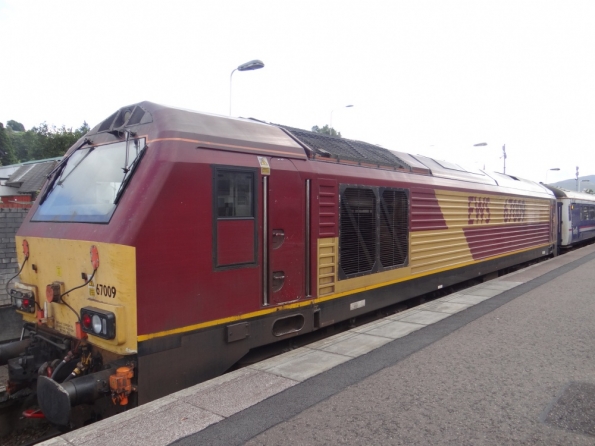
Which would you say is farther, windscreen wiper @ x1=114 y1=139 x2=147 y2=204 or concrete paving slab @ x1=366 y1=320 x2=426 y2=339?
concrete paving slab @ x1=366 y1=320 x2=426 y2=339

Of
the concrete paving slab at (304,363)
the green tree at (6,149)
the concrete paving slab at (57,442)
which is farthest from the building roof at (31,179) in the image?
the green tree at (6,149)

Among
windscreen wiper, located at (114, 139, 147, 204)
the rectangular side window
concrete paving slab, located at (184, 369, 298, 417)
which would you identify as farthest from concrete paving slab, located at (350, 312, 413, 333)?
windscreen wiper, located at (114, 139, 147, 204)

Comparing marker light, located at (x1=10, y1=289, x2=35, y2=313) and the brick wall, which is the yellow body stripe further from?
the brick wall

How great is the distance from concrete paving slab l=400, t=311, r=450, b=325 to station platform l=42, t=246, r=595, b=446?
258mm

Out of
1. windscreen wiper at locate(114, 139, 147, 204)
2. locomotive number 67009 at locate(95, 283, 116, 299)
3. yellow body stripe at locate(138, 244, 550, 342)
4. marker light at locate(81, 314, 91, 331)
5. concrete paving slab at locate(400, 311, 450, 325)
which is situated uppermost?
windscreen wiper at locate(114, 139, 147, 204)

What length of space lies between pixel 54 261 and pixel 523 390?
445cm

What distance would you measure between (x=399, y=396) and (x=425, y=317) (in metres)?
3.08

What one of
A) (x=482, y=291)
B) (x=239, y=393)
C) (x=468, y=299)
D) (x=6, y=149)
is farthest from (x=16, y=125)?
(x=239, y=393)

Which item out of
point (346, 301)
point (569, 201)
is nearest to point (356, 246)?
point (346, 301)

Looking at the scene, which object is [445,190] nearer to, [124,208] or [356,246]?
[356,246]

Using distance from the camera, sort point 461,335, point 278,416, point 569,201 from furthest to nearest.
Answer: point 569,201 < point 461,335 < point 278,416

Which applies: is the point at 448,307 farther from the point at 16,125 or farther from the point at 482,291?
the point at 16,125

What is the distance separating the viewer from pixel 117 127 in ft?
15.7

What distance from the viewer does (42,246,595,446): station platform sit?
10.8ft
